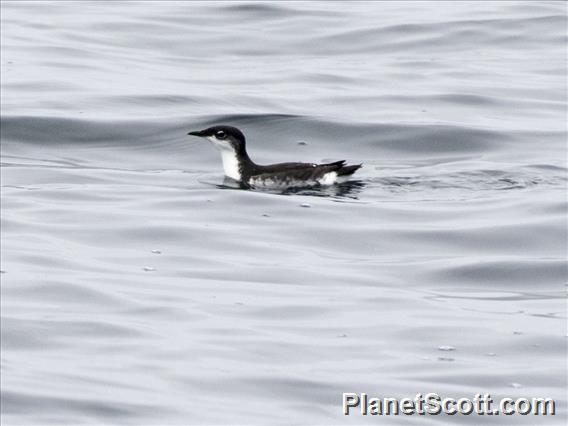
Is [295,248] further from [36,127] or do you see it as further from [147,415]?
[36,127]

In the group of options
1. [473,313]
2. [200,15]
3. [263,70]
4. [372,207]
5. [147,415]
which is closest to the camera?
[147,415]

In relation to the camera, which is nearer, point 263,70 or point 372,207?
point 372,207

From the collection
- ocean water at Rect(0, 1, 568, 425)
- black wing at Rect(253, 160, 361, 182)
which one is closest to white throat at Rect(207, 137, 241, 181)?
ocean water at Rect(0, 1, 568, 425)

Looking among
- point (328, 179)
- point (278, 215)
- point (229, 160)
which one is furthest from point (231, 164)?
point (278, 215)

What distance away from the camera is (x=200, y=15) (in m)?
25.4

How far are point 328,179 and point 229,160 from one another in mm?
1199

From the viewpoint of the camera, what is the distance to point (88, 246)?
11.8 meters

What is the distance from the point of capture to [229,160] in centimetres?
1577

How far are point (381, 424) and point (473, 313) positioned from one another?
2.48 m

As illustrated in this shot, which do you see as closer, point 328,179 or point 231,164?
point 328,179

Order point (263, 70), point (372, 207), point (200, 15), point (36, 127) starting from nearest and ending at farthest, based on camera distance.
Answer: point (372, 207)
point (36, 127)
point (263, 70)
point (200, 15)

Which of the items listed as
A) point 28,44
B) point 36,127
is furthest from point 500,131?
point 28,44

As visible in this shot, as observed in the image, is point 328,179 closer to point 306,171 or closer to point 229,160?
point 306,171

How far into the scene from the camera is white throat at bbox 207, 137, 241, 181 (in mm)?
15609
